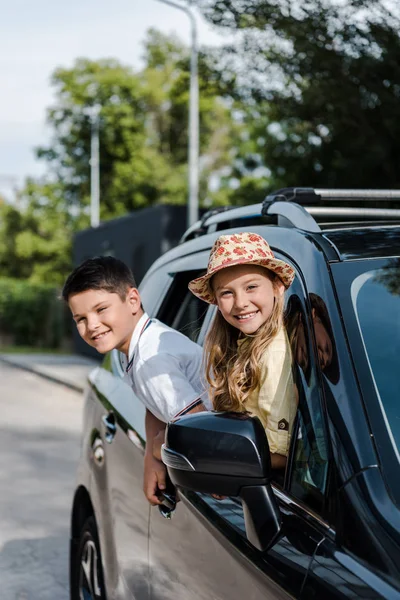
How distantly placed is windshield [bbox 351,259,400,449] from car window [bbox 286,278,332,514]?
0.10 m

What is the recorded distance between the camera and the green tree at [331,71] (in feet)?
36.3

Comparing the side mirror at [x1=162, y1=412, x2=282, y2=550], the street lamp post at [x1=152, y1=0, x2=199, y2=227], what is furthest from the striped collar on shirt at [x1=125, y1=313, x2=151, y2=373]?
the street lamp post at [x1=152, y1=0, x2=199, y2=227]

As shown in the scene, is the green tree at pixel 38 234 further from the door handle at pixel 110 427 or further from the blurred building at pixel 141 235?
the door handle at pixel 110 427

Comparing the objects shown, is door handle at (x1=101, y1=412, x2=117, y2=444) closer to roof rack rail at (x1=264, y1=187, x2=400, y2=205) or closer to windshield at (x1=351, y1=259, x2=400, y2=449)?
roof rack rail at (x1=264, y1=187, x2=400, y2=205)

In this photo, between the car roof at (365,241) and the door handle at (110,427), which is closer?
the car roof at (365,241)

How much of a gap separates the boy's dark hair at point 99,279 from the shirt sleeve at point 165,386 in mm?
274

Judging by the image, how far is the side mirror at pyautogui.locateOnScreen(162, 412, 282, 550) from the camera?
6.00 feet

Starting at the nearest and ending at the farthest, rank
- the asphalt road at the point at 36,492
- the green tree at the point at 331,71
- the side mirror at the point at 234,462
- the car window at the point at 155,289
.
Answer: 1. the side mirror at the point at 234,462
2. the car window at the point at 155,289
3. the asphalt road at the point at 36,492
4. the green tree at the point at 331,71

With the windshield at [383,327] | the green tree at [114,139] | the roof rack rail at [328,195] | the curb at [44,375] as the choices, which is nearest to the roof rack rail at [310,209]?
the roof rack rail at [328,195]

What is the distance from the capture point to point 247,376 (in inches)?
88.0

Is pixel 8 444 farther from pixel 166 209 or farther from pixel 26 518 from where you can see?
pixel 166 209

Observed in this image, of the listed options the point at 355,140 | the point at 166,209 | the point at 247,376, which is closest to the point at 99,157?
the point at 166,209

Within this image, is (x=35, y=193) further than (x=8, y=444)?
Yes

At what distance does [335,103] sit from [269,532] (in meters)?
10.5
